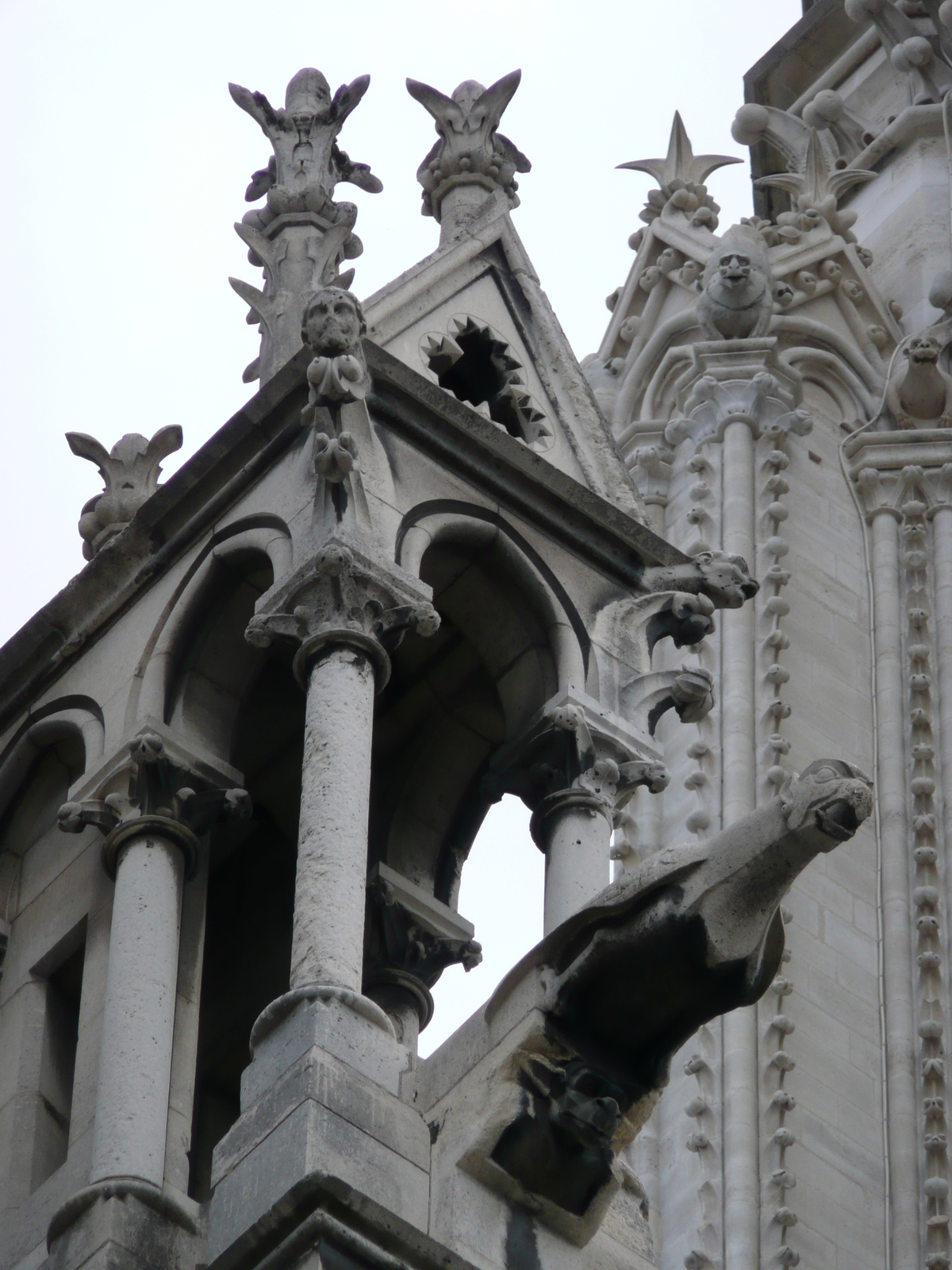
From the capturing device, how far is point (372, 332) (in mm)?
11742

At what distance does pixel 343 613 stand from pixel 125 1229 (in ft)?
6.31

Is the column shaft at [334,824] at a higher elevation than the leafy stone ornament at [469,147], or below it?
below

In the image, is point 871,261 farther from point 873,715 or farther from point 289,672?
point 289,672

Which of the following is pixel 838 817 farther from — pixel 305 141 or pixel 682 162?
pixel 682 162

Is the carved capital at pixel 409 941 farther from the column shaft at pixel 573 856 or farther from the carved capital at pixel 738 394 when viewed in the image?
the carved capital at pixel 738 394

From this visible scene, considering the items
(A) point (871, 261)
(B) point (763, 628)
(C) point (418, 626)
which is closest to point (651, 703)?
(C) point (418, 626)

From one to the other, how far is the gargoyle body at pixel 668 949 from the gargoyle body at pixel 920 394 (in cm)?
702

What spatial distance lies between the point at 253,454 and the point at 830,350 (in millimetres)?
6029

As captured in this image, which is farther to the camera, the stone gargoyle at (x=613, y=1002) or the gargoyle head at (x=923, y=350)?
the gargoyle head at (x=923, y=350)

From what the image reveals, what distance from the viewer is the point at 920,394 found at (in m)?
16.5

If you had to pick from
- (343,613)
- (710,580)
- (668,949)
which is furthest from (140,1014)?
(710,580)

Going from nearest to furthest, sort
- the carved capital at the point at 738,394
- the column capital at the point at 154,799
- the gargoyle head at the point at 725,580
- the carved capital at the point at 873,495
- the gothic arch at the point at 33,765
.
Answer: the column capital at the point at 154,799
the gargoyle head at the point at 725,580
the gothic arch at the point at 33,765
the carved capital at the point at 873,495
the carved capital at the point at 738,394

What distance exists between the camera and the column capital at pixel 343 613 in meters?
10.6

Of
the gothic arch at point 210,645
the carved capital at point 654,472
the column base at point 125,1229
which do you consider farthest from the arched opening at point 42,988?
the carved capital at point 654,472
